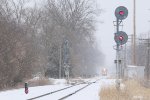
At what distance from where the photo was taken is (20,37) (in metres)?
42.8

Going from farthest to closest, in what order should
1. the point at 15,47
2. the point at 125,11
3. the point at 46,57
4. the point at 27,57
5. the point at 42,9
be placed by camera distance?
1. the point at 42,9
2. the point at 46,57
3. the point at 27,57
4. the point at 15,47
5. the point at 125,11

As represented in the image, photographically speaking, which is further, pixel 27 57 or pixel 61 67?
pixel 61 67

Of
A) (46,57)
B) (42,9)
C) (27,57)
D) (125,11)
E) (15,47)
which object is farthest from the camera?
(42,9)

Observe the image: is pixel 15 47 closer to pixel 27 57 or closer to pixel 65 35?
pixel 27 57

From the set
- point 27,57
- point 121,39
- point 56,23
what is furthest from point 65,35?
point 121,39

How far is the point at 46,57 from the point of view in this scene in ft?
261

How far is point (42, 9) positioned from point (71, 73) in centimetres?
1320

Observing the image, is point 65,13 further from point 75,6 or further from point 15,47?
point 15,47

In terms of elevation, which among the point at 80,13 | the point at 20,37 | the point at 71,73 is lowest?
the point at 71,73

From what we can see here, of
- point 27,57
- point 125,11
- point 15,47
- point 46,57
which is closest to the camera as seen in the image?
point 125,11

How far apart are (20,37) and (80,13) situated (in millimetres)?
42074

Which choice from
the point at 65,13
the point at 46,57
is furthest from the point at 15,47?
the point at 65,13

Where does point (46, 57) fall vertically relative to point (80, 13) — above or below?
below

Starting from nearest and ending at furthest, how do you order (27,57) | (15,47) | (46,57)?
(15,47) < (27,57) < (46,57)
